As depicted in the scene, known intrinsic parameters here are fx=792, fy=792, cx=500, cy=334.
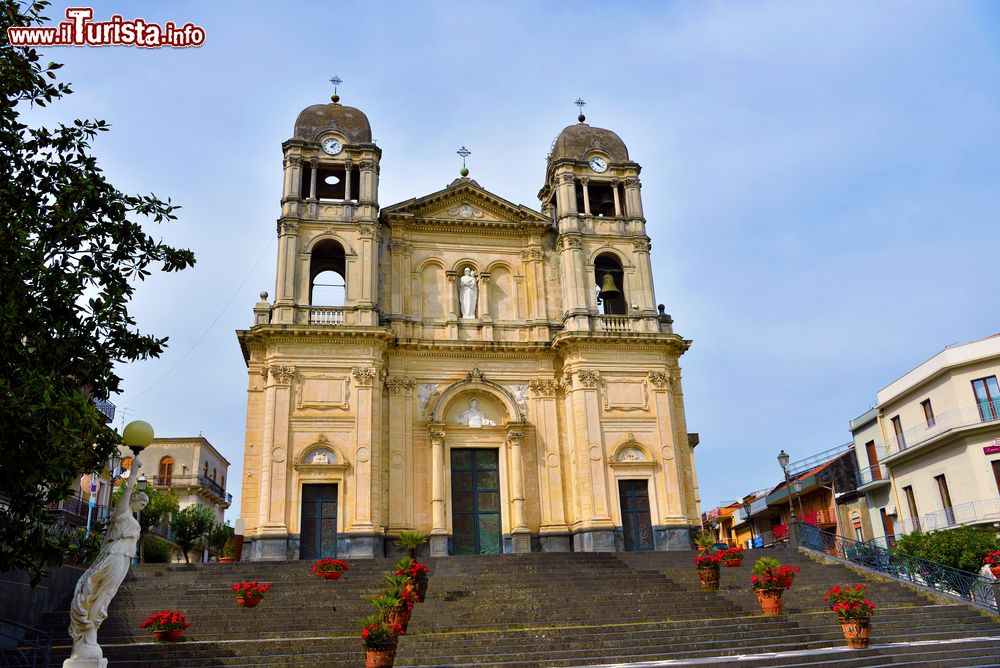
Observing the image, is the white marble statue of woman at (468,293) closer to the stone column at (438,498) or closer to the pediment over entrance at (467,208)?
the pediment over entrance at (467,208)

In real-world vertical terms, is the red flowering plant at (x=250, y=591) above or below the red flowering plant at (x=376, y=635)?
above

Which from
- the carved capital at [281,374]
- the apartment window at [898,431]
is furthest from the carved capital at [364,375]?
the apartment window at [898,431]

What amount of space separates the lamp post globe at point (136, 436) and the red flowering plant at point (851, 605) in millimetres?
12030

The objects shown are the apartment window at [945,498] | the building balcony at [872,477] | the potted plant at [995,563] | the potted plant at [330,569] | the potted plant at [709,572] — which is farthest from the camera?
the building balcony at [872,477]

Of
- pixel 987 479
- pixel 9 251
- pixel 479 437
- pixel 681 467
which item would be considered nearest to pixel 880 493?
pixel 987 479

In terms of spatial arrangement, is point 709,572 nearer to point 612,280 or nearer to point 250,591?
point 250,591

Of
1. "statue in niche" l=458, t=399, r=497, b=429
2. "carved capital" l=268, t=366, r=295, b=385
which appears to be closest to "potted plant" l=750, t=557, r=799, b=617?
"statue in niche" l=458, t=399, r=497, b=429

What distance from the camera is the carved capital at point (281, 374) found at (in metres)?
24.5

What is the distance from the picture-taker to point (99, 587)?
368 inches

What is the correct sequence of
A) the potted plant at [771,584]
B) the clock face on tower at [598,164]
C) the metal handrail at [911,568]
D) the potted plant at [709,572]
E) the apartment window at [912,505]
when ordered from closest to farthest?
the potted plant at [771,584] → the metal handrail at [911,568] → the potted plant at [709,572] → the apartment window at [912,505] → the clock face on tower at [598,164]

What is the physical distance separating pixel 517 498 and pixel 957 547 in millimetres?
12361

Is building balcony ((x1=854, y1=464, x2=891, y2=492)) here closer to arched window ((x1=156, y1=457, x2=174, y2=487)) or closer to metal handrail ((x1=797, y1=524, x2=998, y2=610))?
metal handrail ((x1=797, y1=524, x2=998, y2=610))

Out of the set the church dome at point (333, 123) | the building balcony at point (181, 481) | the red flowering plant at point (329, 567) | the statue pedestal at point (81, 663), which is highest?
the church dome at point (333, 123)

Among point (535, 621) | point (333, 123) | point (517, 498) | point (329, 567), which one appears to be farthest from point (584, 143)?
point (535, 621)
